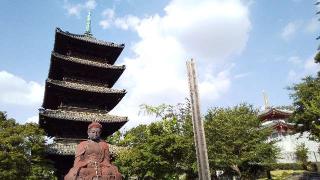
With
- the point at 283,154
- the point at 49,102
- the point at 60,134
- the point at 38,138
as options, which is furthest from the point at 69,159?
the point at 283,154

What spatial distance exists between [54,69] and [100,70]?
3.94 m

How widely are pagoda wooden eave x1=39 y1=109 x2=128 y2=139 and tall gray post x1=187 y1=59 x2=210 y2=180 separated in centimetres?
1624

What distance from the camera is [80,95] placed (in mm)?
27109

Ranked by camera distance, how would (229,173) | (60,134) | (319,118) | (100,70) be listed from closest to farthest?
1. (319,118)
2. (60,134)
3. (100,70)
4. (229,173)

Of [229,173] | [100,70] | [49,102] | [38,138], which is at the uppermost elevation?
[100,70]

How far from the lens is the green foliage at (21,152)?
1702 centimetres

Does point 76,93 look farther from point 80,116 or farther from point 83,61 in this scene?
point 83,61

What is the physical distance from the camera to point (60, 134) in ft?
84.7

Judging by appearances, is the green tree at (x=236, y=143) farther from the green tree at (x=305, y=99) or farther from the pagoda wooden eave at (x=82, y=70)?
the pagoda wooden eave at (x=82, y=70)

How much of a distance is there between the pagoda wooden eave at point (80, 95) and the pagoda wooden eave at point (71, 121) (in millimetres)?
1476

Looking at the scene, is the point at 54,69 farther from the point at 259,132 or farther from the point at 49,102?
the point at 259,132

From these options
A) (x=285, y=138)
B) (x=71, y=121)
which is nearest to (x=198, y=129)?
(x=71, y=121)

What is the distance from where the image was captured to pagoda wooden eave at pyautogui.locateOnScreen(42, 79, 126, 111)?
85.8ft

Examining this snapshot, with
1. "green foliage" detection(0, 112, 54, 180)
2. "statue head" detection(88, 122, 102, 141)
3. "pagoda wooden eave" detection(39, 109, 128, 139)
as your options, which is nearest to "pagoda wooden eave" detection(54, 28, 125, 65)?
"pagoda wooden eave" detection(39, 109, 128, 139)
